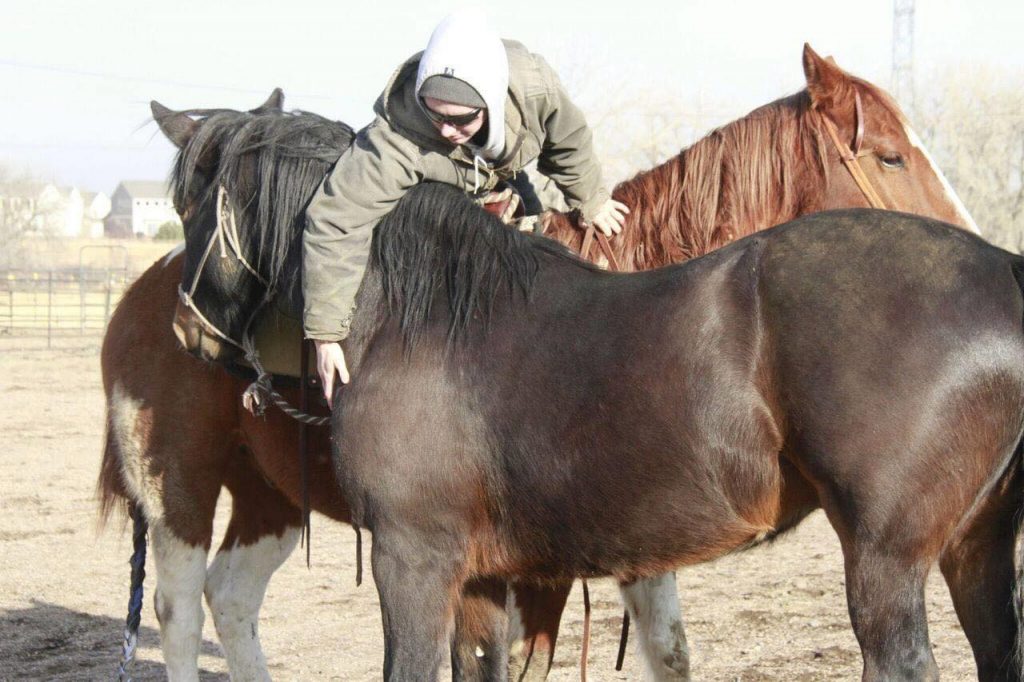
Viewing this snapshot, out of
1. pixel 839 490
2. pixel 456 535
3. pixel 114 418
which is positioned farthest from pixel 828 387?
pixel 114 418

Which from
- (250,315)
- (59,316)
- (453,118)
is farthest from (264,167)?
(59,316)

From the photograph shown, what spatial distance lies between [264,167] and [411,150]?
509mm

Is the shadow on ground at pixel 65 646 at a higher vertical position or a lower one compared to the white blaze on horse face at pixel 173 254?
lower

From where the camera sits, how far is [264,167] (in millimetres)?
3172

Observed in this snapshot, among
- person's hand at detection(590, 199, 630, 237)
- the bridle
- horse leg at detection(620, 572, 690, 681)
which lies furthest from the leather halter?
the bridle

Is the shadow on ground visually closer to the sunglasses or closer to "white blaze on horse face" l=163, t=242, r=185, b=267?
"white blaze on horse face" l=163, t=242, r=185, b=267

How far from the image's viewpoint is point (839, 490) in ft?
7.28

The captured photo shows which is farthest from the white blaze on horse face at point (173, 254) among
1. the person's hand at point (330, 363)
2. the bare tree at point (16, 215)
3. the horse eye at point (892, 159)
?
the bare tree at point (16, 215)

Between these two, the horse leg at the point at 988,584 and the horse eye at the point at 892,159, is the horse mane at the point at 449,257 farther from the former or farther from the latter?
the horse eye at the point at 892,159

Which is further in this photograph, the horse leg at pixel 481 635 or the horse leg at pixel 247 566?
the horse leg at pixel 247 566

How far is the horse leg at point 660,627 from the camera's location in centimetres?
387

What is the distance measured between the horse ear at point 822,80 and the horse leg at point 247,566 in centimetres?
256

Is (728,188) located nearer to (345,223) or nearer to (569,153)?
(569,153)

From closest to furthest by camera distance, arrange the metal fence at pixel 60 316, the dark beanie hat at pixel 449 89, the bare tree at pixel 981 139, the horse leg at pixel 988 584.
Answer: the horse leg at pixel 988 584, the dark beanie hat at pixel 449 89, the metal fence at pixel 60 316, the bare tree at pixel 981 139
